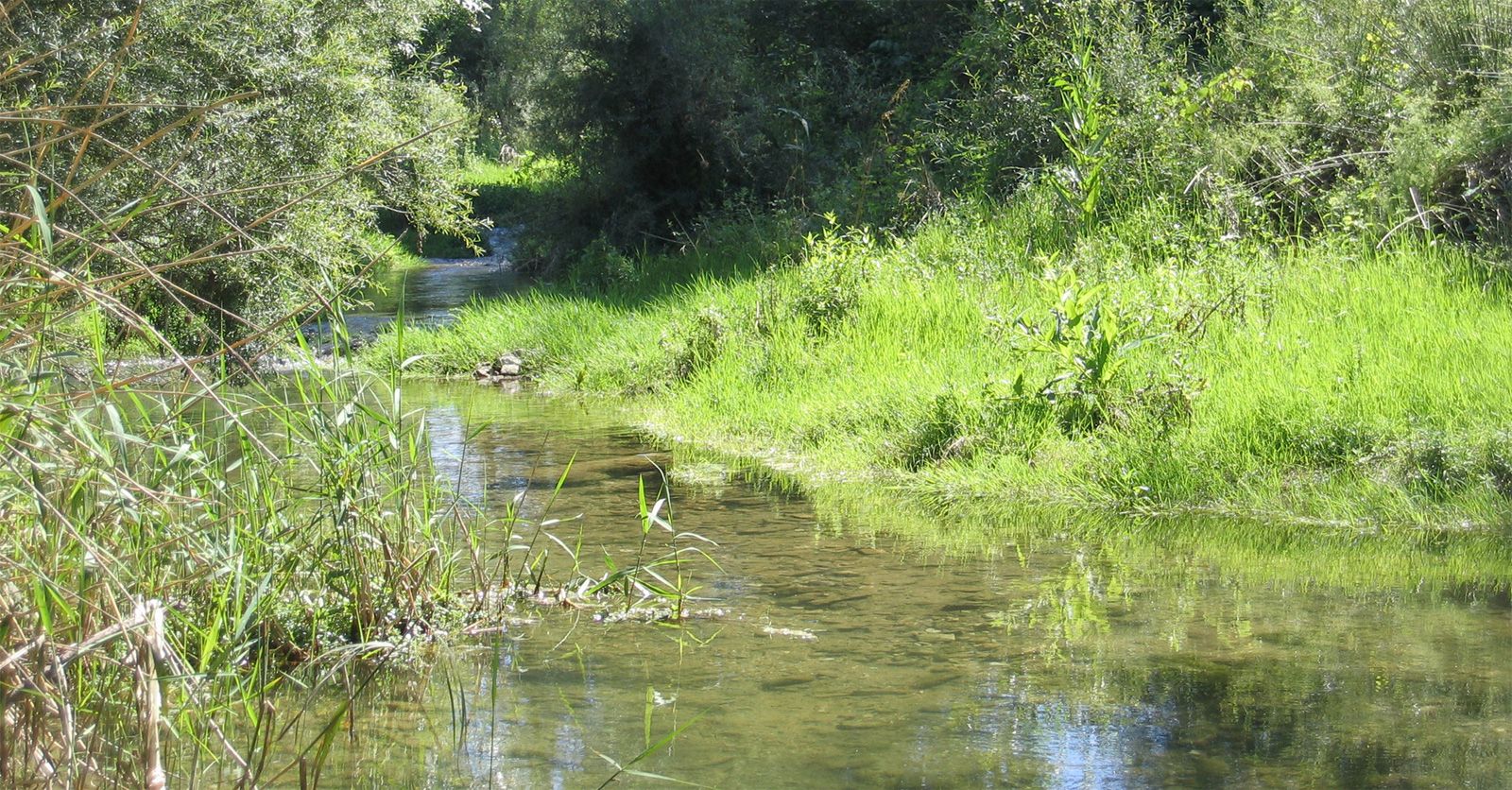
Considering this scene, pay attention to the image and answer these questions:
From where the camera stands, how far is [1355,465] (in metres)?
6.57

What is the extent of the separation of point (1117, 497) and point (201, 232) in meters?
6.72

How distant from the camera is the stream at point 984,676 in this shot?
3.80 metres

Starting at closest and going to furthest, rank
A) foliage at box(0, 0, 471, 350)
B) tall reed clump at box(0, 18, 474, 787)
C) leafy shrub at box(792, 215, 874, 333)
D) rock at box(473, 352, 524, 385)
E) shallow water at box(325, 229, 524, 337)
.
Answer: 1. tall reed clump at box(0, 18, 474, 787)
2. foliage at box(0, 0, 471, 350)
3. leafy shrub at box(792, 215, 874, 333)
4. rock at box(473, 352, 524, 385)
5. shallow water at box(325, 229, 524, 337)

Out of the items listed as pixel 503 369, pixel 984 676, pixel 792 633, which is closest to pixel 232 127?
pixel 503 369

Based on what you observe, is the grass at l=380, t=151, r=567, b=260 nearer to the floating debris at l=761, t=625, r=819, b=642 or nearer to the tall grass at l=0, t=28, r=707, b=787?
the tall grass at l=0, t=28, r=707, b=787

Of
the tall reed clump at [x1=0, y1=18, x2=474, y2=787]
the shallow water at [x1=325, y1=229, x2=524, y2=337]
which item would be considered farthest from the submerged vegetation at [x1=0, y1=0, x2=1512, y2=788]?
the shallow water at [x1=325, y1=229, x2=524, y2=337]

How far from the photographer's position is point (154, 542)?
3.79m

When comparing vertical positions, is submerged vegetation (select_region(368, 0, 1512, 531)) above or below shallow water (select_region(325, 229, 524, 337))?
above

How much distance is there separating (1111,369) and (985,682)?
142 inches

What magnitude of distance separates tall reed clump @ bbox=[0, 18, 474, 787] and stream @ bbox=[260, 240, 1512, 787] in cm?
32

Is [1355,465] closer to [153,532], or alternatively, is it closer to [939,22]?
[153,532]

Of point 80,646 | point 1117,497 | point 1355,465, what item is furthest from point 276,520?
point 1355,465

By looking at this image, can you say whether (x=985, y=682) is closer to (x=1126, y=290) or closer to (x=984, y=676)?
(x=984, y=676)

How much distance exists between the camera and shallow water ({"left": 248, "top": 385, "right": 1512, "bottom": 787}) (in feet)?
12.5
